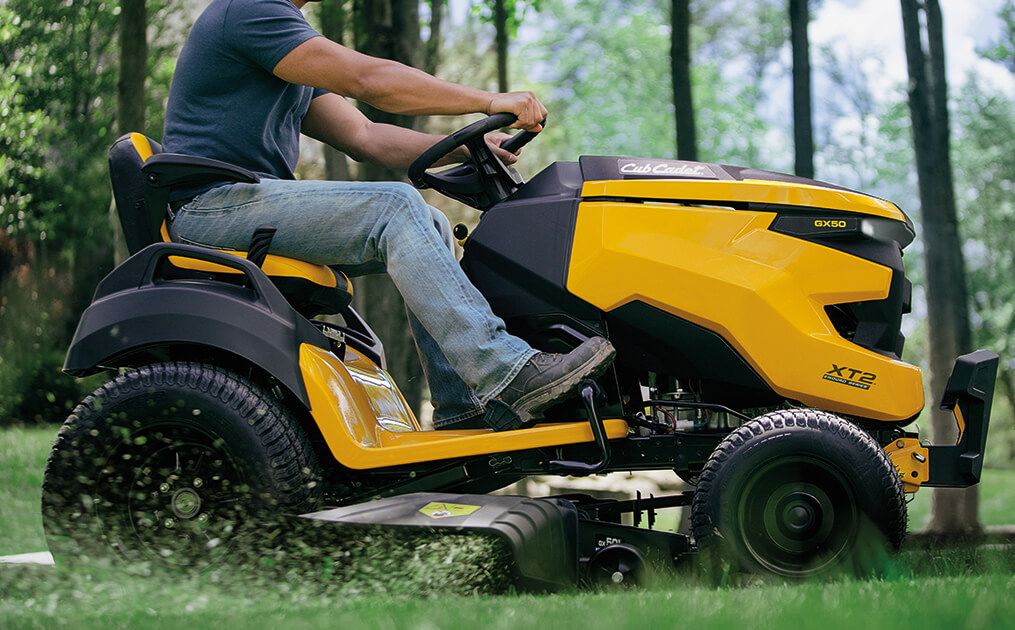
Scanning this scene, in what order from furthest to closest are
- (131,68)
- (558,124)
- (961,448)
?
(558,124) → (131,68) → (961,448)

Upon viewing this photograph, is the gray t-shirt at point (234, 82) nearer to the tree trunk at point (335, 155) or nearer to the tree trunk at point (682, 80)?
the tree trunk at point (682, 80)

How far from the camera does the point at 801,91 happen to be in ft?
20.4

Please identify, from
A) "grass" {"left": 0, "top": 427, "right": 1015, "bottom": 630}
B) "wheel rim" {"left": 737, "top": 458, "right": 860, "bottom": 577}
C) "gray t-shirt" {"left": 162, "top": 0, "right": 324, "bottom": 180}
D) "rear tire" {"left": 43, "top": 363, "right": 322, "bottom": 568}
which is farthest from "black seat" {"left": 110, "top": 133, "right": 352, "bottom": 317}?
"wheel rim" {"left": 737, "top": 458, "right": 860, "bottom": 577}

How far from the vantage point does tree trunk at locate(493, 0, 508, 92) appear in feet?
26.3

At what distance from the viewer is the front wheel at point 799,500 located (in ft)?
7.64

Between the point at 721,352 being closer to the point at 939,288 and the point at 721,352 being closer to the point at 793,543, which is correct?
the point at 793,543

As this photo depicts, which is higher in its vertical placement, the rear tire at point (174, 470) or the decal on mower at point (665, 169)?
the decal on mower at point (665, 169)

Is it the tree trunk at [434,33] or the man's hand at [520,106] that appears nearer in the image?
the man's hand at [520,106]

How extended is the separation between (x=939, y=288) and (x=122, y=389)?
5428 millimetres

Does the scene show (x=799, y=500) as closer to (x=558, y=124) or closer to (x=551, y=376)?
(x=551, y=376)

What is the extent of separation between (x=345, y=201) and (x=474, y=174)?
46 cm

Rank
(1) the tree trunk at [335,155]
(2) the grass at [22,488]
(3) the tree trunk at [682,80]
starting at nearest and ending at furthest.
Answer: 1. (2) the grass at [22,488]
2. (3) the tree trunk at [682,80]
3. (1) the tree trunk at [335,155]

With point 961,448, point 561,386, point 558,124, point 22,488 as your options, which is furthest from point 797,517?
point 558,124

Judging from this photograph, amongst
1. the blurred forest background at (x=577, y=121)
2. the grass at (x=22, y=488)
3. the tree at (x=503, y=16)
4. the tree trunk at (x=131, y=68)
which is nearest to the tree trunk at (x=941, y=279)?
the blurred forest background at (x=577, y=121)
